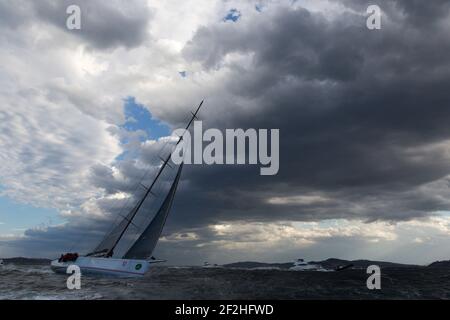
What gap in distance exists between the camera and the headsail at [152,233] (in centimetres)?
5306

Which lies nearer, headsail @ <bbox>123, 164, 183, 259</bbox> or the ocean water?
the ocean water

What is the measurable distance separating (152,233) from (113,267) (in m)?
6.54

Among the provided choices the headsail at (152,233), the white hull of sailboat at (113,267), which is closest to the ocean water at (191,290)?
the white hull of sailboat at (113,267)

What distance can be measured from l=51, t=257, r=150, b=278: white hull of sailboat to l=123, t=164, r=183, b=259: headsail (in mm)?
1797

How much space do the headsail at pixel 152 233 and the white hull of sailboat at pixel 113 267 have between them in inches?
70.7

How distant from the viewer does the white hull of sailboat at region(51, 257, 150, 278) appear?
51.1 m

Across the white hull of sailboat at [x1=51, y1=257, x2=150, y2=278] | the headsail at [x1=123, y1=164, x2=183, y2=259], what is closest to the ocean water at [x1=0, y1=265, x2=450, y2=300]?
the white hull of sailboat at [x1=51, y1=257, x2=150, y2=278]

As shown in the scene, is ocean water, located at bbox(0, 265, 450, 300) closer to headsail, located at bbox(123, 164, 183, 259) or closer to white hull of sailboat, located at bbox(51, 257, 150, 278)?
white hull of sailboat, located at bbox(51, 257, 150, 278)

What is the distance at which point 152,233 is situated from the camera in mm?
53969

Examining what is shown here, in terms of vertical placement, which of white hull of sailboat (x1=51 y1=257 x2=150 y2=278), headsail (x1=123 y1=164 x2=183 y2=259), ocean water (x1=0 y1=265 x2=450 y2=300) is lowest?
ocean water (x1=0 y1=265 x2=450 y2=300)

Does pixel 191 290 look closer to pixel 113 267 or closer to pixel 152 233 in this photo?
pixel 152 233

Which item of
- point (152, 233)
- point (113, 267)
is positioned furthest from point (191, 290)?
point (113, 267)

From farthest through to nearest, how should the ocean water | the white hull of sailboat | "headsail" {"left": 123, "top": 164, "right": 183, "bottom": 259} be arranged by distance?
"headsail" {"left": 123, "top": 164, "right": 183, "bottom": 259} → the white hull of sailboat → the ocean water
